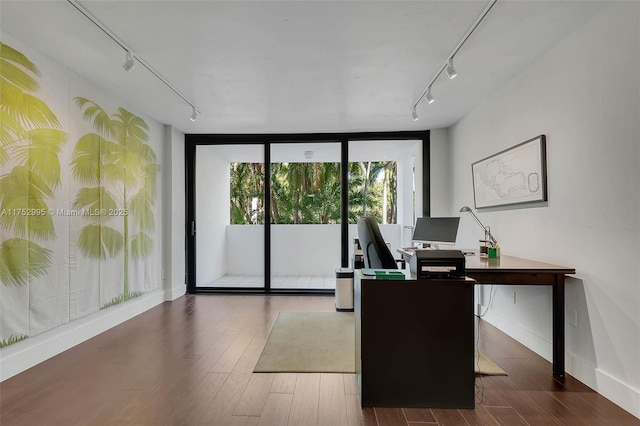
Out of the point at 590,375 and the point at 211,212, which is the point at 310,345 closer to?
the point at 590,375

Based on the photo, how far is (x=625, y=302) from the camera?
1.99 metres

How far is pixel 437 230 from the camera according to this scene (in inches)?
148

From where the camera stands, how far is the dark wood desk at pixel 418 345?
6.53 ft

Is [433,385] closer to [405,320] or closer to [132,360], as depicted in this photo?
[405,320]

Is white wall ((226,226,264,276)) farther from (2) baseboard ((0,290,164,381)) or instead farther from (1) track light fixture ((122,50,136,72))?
(1) track light fixture ((122,50,136,72))

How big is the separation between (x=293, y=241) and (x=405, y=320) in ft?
14.4

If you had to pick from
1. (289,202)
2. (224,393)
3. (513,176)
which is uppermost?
(513,176)

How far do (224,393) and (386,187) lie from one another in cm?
470

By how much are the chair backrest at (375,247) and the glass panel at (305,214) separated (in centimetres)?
321

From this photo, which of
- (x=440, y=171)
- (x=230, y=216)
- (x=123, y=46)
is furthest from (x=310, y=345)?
(x=230, y=216)

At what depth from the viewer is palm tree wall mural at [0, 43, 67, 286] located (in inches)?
93.2

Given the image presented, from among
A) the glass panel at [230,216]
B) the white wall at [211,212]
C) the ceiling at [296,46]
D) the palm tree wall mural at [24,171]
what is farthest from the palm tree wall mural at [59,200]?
the glass panel at [230,216]

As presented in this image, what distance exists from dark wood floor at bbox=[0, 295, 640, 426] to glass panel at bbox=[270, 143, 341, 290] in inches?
114

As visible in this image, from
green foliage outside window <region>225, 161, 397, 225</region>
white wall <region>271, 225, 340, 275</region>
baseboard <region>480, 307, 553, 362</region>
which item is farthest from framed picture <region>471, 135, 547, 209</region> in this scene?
A: white wall <region>271, 225, 340, 275</region>
